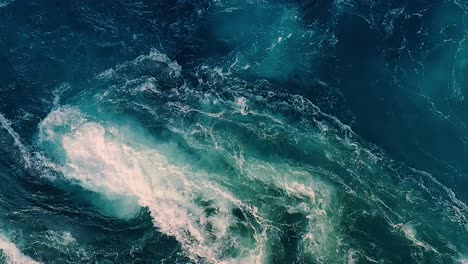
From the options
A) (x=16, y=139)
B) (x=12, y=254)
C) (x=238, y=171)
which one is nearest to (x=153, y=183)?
(x=238, y=171)

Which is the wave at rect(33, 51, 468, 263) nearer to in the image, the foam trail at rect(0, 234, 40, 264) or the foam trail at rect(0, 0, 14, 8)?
the foam trail at rect(0, 234, 40, 264)

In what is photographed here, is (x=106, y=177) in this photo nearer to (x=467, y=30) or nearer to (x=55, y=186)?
(x=55, y=186)

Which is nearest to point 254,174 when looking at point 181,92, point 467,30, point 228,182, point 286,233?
point 228,182

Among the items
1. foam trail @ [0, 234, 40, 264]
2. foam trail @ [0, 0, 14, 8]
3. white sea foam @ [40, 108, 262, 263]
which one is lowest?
foam trail @ [0, 234, 40, 264]

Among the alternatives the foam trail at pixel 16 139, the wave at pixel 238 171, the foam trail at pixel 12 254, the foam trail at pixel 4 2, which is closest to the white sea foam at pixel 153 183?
the wave at pixel 238 171

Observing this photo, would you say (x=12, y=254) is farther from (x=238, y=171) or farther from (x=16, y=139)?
(x=238, y=171)

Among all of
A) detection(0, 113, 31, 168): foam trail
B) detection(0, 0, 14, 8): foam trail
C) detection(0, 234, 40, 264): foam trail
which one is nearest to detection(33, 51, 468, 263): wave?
detection(0, 113, 31, 168): foam trail
